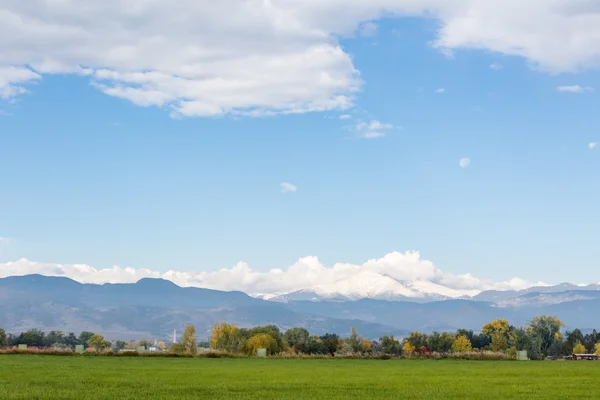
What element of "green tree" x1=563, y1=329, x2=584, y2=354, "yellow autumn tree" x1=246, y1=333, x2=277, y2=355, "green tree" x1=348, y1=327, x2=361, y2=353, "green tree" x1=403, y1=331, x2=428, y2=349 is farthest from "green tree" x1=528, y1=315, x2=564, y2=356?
"green tree" x1=563, y1=329, x2=584, y2=354

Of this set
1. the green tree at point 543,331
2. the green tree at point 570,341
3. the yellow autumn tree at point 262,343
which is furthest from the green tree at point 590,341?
the yellow autumn tree at point 262,343

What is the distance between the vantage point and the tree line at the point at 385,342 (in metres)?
93.1

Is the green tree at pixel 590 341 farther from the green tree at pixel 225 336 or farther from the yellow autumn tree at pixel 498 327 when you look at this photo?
the green tree at pixel 225 336

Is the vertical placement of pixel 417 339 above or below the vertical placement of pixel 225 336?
above

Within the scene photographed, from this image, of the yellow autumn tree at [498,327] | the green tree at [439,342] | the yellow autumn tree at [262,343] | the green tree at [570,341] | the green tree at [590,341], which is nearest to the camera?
the yellow autumn tree at [262,343]

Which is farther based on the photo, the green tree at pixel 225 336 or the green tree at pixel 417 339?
the green tree at pixel 417 339

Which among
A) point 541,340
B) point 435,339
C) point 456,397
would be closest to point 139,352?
point 456,397

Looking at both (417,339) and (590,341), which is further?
(590,341)

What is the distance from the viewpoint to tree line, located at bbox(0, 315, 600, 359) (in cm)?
9312

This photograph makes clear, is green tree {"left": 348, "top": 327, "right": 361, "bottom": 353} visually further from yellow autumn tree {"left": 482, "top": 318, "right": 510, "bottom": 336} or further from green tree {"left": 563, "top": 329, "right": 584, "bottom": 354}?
green tree {"left": 563, "top": 329, "right": 584, "bottom": 354}

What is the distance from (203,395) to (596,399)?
1157 centimetres

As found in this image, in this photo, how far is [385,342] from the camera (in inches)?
4122

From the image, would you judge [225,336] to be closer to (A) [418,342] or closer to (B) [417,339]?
(A) [418,342]

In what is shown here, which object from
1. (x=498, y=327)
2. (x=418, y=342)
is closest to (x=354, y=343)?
(x=418, y=342)
